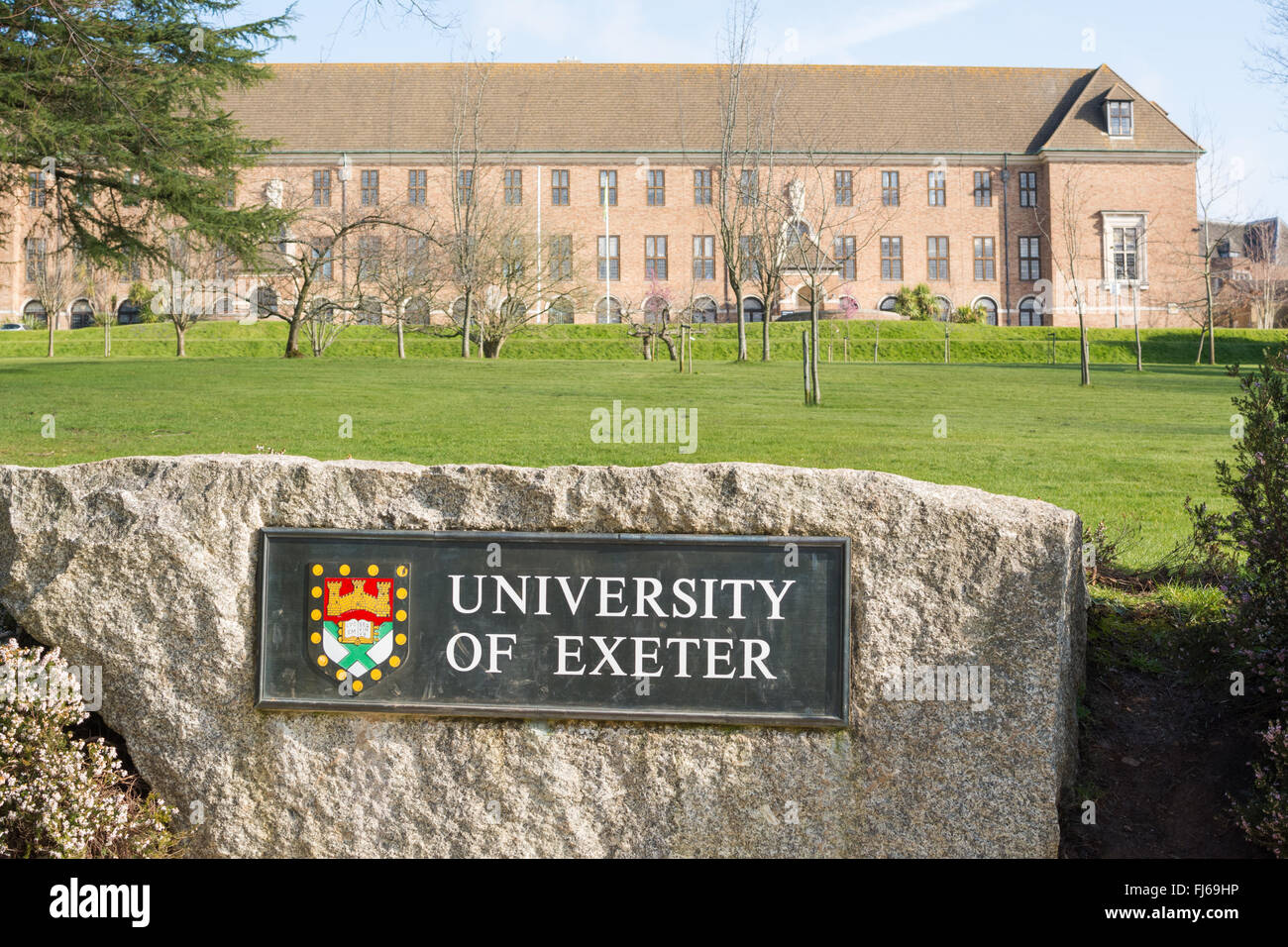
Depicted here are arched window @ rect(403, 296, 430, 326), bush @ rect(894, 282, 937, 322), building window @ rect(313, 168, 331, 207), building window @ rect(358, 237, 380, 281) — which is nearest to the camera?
building window @ rect(358, 237, 380, 281)

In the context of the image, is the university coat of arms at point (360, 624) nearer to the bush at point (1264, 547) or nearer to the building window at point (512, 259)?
the bush at point (1264, 547)

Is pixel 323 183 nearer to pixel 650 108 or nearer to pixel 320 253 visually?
pixel 650 108

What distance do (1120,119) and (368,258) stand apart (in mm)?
37539

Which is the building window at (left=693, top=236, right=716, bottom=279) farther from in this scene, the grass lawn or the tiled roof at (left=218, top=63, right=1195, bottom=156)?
the grass lawn

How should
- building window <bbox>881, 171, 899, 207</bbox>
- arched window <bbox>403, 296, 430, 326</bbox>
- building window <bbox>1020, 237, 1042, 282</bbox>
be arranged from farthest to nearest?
building window <bbox>1020, 237, 1042, 282</bbox>
building window <bbox>881, 171, 899, 207</bbox>
arched window <bbox>403, 296, 430, 326</bbox>

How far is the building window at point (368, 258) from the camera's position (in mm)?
31969

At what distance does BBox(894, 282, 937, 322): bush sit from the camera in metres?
48.2

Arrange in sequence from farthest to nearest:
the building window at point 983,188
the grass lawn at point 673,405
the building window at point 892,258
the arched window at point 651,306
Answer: the building window at point 892,258
the building window at point 983,188
the arched window at point 651,306
the grass lawn at point 673,405

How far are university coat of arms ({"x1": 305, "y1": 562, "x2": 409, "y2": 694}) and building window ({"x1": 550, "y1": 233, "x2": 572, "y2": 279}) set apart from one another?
34.6 metres

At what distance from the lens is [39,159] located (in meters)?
18.9

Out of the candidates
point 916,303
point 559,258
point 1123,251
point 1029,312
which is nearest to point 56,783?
point 559,258

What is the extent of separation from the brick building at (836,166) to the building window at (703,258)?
11 cm

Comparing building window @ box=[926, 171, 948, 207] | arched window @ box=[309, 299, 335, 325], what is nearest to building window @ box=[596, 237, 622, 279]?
building window @ box=[926, 171, 948, 207]

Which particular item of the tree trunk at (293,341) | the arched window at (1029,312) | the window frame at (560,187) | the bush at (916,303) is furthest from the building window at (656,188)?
the tree trunk at (293,341)
